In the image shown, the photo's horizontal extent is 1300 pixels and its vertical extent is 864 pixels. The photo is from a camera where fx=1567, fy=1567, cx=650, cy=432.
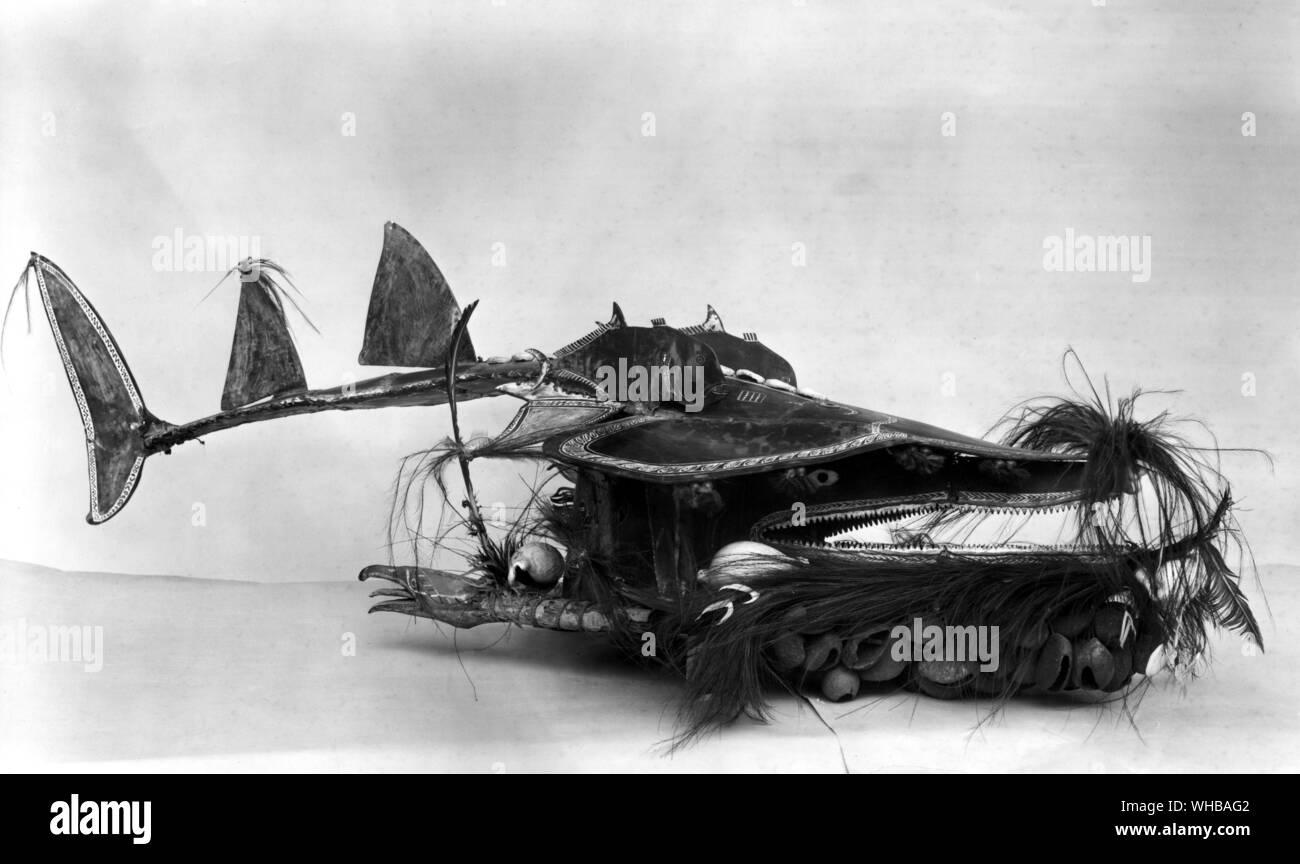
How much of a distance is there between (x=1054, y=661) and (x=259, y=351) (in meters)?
2.69

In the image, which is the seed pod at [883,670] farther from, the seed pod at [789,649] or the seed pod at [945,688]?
the seed pod at [789,649]

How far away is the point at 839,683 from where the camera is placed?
420 cm

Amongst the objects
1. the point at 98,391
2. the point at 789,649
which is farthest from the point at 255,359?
the point at 789,649

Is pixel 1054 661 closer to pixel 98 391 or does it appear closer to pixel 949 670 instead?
pixel 949 670

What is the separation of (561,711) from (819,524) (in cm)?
91

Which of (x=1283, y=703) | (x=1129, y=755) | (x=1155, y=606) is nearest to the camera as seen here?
(x=1129, y=755)

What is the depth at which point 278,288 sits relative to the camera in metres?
5.20

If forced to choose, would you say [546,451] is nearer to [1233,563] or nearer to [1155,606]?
[1155,606]

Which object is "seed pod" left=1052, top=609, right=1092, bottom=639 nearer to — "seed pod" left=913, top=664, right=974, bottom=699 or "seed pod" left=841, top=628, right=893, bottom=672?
"seed pod" left=913, top=664, right=974, bottom=699

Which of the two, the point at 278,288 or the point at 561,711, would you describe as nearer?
the point at 561,711

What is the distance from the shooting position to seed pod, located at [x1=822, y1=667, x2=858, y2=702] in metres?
4.20

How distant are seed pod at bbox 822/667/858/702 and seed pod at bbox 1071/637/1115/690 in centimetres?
58

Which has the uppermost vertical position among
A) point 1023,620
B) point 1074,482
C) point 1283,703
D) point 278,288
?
point 278,288

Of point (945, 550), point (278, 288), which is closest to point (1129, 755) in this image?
point (945, 550)
